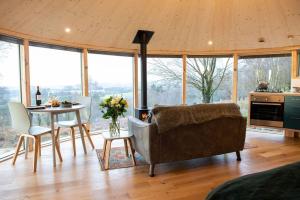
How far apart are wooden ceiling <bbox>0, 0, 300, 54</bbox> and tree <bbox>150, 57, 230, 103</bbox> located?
624 mm

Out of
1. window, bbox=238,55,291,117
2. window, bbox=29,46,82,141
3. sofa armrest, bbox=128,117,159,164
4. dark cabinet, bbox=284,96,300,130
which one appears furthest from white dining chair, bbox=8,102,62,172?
window, bbox=238,55,291,117

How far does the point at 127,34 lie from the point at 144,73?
910mm

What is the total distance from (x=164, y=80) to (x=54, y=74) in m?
2.74

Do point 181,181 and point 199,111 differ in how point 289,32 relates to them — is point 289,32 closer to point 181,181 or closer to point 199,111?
point 199,111

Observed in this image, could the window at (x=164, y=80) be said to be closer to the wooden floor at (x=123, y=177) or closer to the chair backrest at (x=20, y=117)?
the wooden floor at (x=123, y=177)

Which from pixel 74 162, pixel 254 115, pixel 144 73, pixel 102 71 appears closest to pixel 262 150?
pixel 254 115

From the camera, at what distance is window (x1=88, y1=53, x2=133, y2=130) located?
522 cm

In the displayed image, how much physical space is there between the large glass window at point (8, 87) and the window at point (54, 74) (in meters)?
0.29

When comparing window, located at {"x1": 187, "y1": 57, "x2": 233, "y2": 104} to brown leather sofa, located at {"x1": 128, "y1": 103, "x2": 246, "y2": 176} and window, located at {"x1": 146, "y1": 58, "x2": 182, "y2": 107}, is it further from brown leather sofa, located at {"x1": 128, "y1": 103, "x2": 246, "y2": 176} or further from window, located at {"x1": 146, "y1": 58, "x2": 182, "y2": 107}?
brown leather sofa, located at {"x1": 128, "y1": 103, "x2": 246, "y2": 176}

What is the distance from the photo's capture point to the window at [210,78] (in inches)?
237

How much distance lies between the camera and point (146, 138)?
2.85 metres

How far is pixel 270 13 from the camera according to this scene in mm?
4188

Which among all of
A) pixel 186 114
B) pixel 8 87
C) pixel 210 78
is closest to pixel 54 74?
pixel 8 87

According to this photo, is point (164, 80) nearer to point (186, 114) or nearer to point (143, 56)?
point (143, 56)
